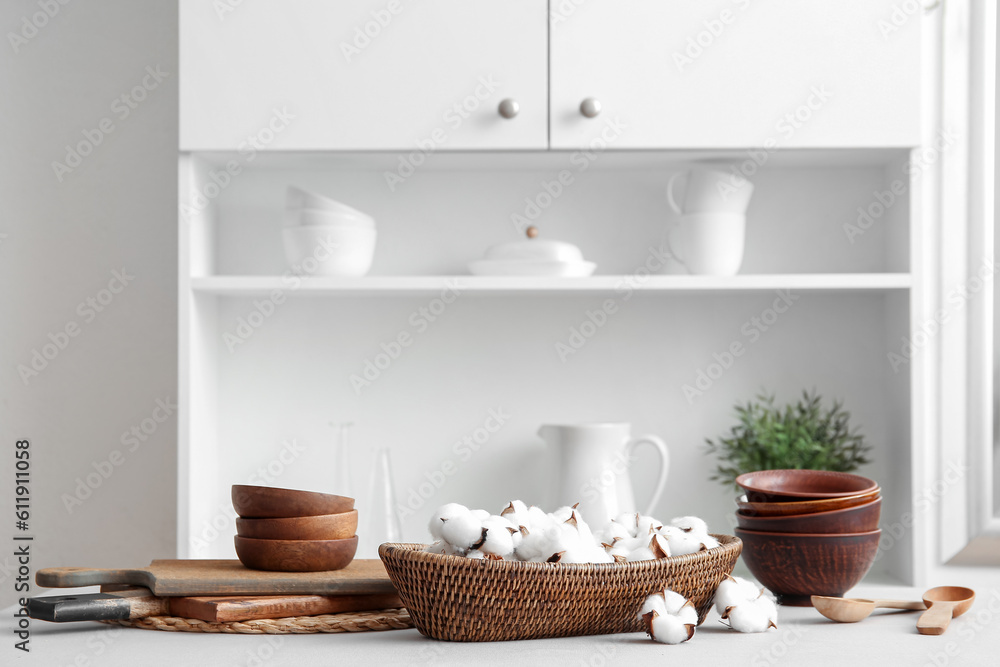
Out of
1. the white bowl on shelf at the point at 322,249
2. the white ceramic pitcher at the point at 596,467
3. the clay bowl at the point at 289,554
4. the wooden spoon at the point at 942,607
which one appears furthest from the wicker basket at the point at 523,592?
the white bowl on shelf at the point at 322,249

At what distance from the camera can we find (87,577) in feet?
3.00

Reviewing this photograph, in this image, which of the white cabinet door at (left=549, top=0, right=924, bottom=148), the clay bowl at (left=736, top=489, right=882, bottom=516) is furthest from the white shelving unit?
the clay bowl at (left=736, top=489, right=882, bottom=516)

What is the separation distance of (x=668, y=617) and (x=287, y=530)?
1.35 ft

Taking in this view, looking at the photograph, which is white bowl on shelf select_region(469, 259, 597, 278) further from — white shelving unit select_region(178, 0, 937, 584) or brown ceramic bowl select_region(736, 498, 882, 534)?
brown ceramic bowl select_region(736, 498, 882, 534)

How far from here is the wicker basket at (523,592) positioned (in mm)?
812

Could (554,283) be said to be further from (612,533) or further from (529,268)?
(612,533)

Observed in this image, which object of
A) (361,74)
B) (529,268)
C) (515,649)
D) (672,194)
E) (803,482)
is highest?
(361,74)

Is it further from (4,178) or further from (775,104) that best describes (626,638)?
(4,178)

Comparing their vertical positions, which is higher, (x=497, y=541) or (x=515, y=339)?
(x=515, y=339)

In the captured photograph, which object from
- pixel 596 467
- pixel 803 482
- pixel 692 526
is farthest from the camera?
pixel 596 467

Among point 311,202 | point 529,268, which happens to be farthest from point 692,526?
point 311,202

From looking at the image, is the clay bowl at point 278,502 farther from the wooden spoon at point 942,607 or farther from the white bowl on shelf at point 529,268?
the wooden spoon at point 942,607

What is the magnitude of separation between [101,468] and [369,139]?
0.79 metres

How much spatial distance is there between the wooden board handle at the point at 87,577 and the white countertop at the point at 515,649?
0.14 feet
